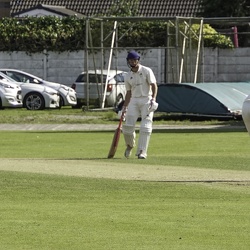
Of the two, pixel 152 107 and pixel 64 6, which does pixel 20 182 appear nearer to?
pixel 152 107

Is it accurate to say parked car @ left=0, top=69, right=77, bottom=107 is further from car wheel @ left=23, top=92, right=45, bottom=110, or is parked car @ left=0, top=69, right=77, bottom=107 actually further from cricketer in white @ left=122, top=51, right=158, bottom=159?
cricketer in white @ left=122, top=51, right=158, bottom=159

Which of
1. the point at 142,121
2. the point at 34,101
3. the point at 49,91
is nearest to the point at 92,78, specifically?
the point at 49,91

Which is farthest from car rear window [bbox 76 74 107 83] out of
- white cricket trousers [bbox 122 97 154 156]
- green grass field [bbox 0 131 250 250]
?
white cricket trousers [bbox 122 97 154 156]

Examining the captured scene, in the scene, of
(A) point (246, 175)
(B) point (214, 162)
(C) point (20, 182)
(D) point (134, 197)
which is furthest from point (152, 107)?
A: (D) point (134, 197)

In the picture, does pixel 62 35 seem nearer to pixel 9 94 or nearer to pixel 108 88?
pixel 108 88

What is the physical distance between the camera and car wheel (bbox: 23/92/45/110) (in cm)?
4044

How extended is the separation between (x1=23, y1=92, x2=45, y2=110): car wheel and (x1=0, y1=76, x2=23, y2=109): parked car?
524 mm

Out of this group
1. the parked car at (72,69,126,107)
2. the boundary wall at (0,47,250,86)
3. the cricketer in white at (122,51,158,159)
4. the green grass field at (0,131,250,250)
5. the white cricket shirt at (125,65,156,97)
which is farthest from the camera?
the boundary wall at (0,47,250,86)

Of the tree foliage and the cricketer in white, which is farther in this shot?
the tree foliage

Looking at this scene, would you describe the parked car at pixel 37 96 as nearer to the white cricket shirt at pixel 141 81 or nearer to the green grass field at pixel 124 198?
the green grass field at pixel 124 198

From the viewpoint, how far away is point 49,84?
41469 millimetres

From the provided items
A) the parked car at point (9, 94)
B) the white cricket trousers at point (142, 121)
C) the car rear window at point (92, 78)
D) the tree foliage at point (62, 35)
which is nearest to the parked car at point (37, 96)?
the parked car at point (9, 94)

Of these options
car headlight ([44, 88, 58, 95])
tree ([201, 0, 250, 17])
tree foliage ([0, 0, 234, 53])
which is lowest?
car headlight ([44, 88, 58, 95])

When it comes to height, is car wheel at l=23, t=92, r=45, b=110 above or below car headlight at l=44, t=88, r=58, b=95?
below
